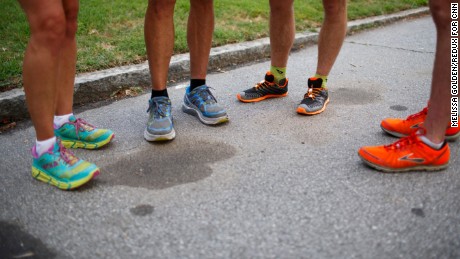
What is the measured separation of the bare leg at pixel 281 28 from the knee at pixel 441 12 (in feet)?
4.06

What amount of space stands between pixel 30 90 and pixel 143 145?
0.76m

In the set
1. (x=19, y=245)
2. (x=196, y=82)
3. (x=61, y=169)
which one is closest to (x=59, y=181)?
(x=61, y=169)

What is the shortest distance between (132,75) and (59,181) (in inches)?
65.3

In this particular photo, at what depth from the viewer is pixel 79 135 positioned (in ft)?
7.86

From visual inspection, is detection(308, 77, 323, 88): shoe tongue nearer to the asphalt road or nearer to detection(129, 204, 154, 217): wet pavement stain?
the asphalt road

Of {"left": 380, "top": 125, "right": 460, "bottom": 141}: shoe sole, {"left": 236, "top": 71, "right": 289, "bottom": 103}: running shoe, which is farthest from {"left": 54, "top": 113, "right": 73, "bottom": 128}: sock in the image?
{"left": 380, "top": 125, "right": 460, "bottom": 141}: shoe sole

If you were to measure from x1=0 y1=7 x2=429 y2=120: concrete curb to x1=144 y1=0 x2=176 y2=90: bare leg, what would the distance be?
0.84 meters

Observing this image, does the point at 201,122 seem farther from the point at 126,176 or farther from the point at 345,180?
the point at 345,180

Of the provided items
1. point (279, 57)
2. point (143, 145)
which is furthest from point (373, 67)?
point (143, 145)

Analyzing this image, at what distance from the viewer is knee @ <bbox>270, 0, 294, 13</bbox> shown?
119 inches

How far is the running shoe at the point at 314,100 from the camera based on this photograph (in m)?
2.96

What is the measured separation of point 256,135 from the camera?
2.64m

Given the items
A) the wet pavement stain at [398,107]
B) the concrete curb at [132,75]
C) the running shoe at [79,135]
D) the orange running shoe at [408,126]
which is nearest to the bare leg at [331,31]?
the wet pavement stain at [398,107]

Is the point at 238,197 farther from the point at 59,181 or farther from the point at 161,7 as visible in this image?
the point at 161,7
